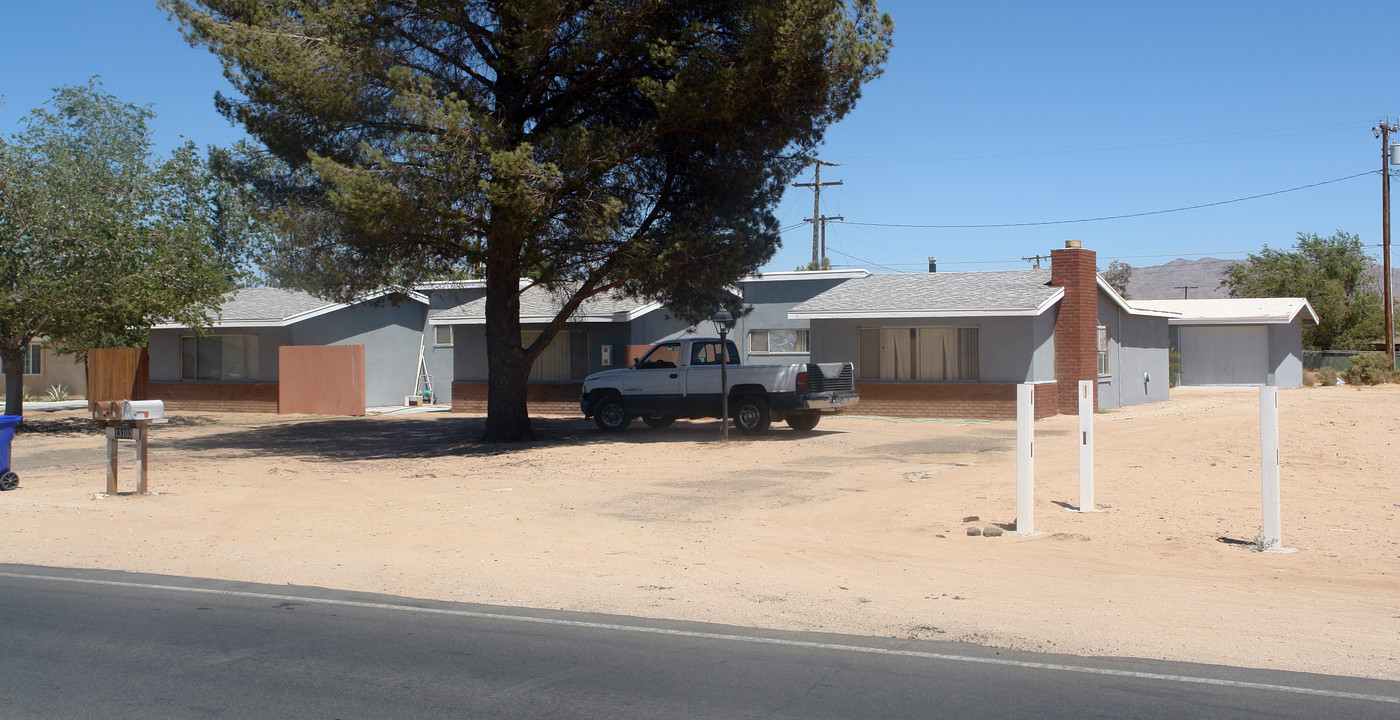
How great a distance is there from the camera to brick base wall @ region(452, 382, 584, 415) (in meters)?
30.5

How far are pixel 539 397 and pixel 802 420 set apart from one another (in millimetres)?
10852

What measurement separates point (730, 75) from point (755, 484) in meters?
6.78

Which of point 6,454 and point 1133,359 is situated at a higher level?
point 1133,359

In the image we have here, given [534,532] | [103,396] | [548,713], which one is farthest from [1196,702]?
[103,396]

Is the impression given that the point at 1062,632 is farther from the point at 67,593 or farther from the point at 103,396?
the point at 103,396

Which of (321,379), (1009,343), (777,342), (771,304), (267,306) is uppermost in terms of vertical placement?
(267,306)

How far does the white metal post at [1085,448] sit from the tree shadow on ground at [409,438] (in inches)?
364

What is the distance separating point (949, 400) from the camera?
1046 inches

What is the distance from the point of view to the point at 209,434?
2512 cm

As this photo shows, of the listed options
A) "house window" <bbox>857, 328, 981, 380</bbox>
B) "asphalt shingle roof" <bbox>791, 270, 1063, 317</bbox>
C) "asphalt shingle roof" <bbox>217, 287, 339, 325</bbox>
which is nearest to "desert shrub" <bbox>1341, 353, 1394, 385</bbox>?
"asphalt shingle roof" <bbox>791, 270, 1063, 317</bbox>

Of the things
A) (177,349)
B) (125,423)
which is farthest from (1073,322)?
(177,349)

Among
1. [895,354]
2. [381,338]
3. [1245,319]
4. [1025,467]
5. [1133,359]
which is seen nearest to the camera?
[1025,467]

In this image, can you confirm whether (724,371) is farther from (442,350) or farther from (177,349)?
(177,349)

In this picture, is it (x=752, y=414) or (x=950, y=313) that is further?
(x=950, y=313)
